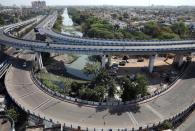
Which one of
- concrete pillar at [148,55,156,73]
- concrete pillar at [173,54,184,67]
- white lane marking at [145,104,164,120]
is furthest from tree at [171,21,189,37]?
white lane marking at [145,104,164,120]

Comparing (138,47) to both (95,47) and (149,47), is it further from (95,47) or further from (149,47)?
(95,47)

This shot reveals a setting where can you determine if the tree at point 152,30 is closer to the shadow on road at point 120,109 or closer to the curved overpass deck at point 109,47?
the curved overpass deck at point 109,47

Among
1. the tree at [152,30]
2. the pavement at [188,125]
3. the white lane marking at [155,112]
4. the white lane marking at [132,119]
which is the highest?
the tree at [152,30]

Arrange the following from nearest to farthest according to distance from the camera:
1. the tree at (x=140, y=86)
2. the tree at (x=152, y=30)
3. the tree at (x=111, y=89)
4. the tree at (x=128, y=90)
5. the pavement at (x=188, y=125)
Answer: the pavement at (x=188, y=125) → the tree at (x=128, y=90) → the tree at (x=140, y=86) → the tree at (x=111, y=89) → the tree at (x=152, y=30)

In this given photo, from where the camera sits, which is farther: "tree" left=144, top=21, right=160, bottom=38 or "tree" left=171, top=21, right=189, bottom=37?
"tree" left=171, top=21, right=189, bottom=37

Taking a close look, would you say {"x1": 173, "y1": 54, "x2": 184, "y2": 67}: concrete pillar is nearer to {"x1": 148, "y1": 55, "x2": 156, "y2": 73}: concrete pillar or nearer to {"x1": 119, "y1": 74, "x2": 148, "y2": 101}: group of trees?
{"x1": 148, "y1": 55, "x2": 156, "y2": 73}: concrete pillar

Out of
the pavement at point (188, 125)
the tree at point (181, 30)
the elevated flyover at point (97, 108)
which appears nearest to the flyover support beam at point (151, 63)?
the elevated flyover at point (97, 108)

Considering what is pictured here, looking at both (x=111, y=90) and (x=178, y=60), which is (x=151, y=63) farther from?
(x=111, y=90)

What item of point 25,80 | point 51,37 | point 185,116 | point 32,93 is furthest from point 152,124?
point 51,37

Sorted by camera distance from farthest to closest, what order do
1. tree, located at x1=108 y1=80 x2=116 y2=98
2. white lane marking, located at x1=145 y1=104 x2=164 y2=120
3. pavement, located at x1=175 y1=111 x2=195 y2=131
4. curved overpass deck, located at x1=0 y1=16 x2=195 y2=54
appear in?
curved overpass deck, located at x1=0 y1=16 x2=195 y2=54 → tree, located at x1=108 y1=80 x2=116 y2=98 → white lane marking, located at x1=145 y1=104 x2=164 y2=120 → pavement, located at x1=175 y1=111 x2=195 y2=131
